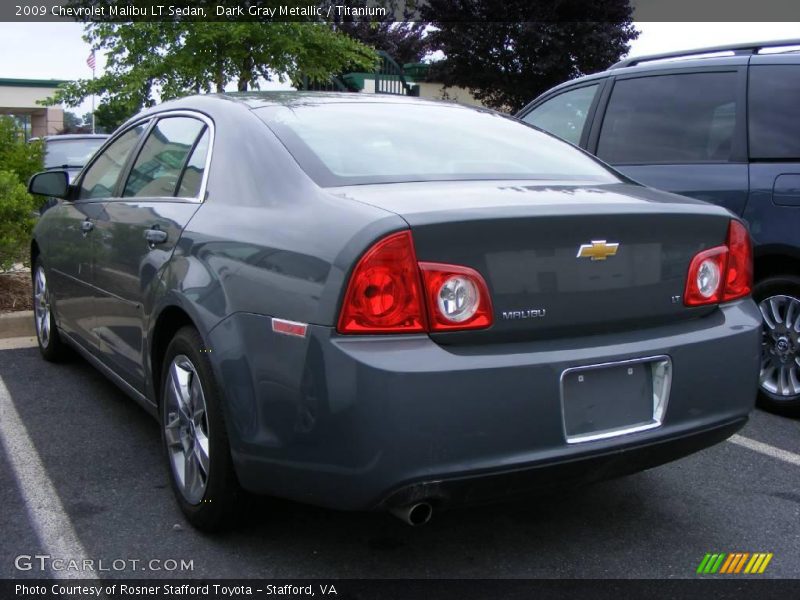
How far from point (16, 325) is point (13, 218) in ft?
3.69

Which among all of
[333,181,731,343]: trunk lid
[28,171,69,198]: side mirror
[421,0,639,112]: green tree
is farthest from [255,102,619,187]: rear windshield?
[421,0,639,112]: green tree

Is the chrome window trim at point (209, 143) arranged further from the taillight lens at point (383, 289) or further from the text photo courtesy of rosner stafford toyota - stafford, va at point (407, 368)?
the taillight lens at point (383, 289)

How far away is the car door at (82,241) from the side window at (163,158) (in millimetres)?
205

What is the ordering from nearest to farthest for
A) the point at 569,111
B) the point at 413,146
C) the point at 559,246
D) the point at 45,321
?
the point at 559,246
the point at 413,146
the point at 45,321
the point at 569,111

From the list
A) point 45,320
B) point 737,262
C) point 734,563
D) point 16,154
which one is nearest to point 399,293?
point 737,262

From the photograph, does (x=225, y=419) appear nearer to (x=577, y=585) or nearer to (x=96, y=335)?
(x=577, y=585)

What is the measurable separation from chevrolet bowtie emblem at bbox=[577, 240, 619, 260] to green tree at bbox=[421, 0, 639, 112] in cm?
2897

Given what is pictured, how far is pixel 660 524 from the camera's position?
10.7 feet

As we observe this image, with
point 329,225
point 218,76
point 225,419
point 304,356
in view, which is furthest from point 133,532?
point 218,76

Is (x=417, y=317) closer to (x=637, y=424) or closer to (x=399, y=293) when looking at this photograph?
(x=399, y=293)

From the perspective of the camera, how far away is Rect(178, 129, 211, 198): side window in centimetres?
339

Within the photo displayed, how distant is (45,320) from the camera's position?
18.0ft

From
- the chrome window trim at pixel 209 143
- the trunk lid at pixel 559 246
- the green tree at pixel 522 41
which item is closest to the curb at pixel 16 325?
the chrome window trim at pixel 209 143

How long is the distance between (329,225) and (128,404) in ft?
8.41
